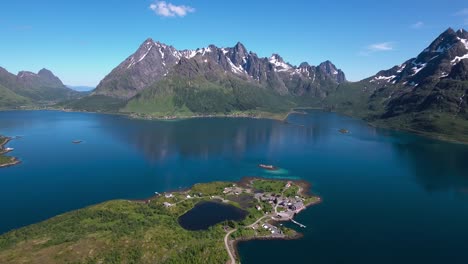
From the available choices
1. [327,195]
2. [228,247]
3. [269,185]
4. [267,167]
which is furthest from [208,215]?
[267,167]

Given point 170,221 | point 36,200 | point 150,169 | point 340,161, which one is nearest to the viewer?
point 170,221

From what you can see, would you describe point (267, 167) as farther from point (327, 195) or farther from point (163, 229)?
point (163, 229)

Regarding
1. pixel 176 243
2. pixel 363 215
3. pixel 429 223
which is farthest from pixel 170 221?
pixel 429 223

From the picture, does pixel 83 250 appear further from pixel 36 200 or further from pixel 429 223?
pixel 429 223

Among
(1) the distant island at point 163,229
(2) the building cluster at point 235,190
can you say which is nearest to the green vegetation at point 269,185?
(1) the distant island at point 163,229

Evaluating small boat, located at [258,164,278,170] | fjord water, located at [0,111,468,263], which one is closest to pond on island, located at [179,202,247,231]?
fjord water, located at [0,111,468,263]

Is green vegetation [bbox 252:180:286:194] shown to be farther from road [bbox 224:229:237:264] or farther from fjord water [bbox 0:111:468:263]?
road [bbox 224:229:237:264]
